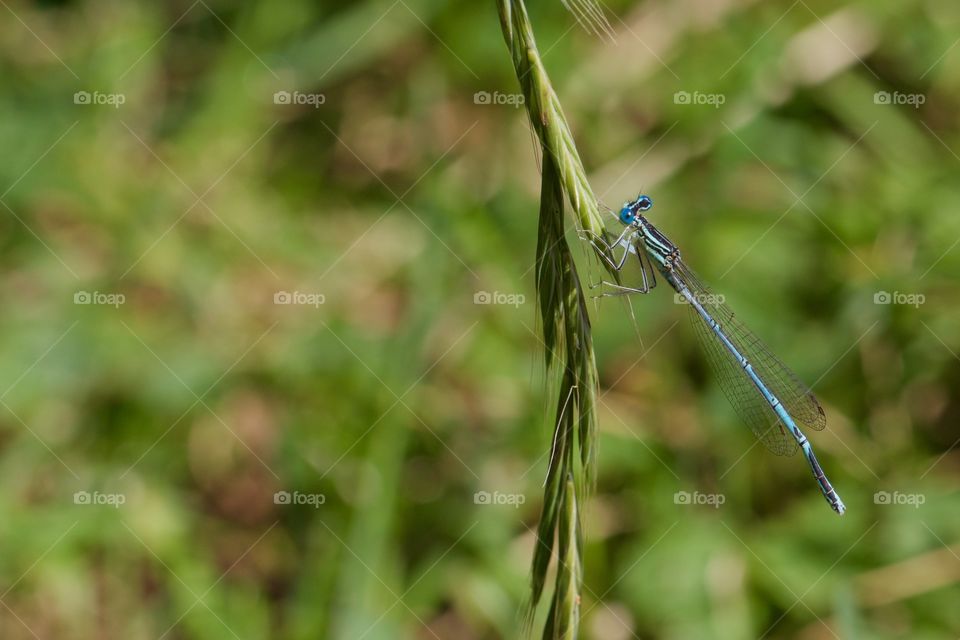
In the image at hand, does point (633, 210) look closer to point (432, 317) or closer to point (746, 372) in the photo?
point (746, 372)

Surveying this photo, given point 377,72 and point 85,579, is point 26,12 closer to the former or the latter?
point 377,72

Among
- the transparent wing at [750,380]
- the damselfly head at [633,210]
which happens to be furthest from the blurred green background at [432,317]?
the damselfly head at [633,210]

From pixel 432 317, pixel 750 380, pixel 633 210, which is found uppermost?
pixel 633 210

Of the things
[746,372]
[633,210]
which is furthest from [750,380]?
[633,210]

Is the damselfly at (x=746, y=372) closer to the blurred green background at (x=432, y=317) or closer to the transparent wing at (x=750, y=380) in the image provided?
the transparent wing at (x=750, y=380)

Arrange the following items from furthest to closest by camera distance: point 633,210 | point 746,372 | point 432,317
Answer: point 432,317 → point 746,372 → point 633,210

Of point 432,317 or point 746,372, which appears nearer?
point 746,372

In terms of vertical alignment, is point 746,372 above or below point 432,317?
below
